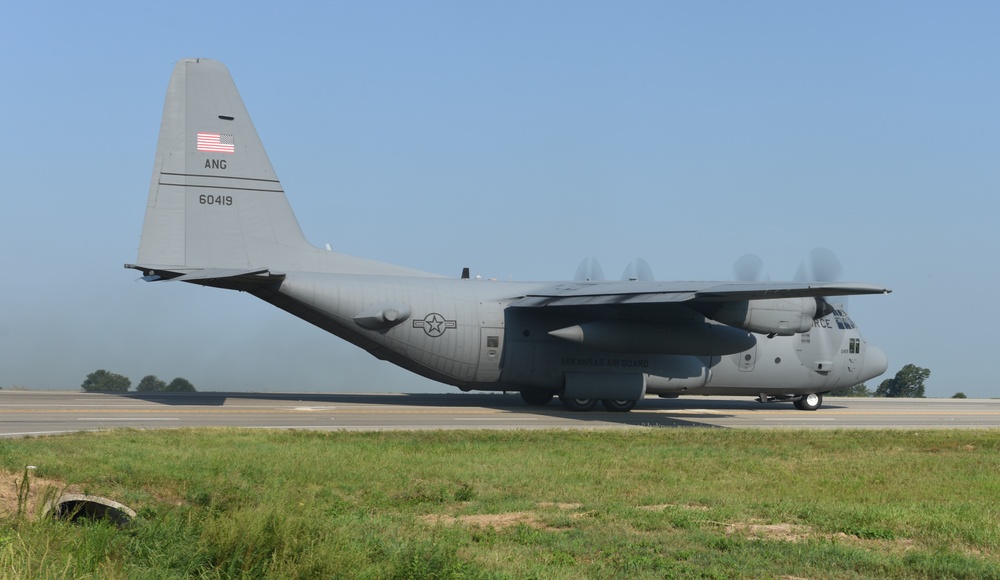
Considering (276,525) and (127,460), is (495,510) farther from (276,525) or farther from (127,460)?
(127,460)

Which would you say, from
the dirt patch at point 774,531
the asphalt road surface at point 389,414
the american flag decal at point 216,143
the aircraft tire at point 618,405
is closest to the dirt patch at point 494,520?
the dirt patch at point 774,531

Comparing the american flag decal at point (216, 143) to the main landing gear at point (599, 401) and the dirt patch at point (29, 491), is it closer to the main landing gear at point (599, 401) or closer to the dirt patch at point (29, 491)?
the main landing gear at point (599, 401)

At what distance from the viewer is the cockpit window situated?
115 feet

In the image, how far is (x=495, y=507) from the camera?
42.3 feet

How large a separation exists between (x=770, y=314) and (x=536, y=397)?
882 cm

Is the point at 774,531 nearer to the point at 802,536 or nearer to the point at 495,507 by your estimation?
the point at 802,536

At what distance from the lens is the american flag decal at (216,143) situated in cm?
2842

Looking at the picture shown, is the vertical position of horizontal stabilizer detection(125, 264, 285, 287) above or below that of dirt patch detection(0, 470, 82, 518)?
above

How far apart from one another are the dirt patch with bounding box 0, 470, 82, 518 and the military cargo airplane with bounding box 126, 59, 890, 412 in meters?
14.1

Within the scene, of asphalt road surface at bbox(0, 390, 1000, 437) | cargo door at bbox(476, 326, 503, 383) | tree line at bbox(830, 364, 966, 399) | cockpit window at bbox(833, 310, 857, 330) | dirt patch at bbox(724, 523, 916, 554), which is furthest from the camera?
tree line at bbox(830, 364, 966, 399)

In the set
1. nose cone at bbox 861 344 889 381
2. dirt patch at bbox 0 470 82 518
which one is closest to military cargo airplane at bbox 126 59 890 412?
nose cone at bbox 861 344 889 381

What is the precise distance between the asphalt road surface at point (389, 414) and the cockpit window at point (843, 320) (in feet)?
10.6

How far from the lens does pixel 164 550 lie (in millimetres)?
9180

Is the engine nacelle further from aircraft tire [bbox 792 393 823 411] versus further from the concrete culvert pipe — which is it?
the concrete culvert pipe
